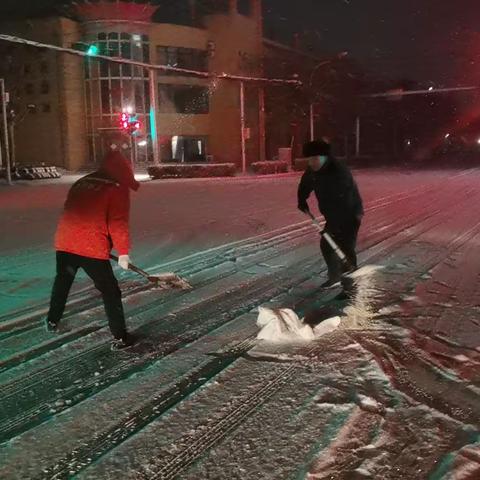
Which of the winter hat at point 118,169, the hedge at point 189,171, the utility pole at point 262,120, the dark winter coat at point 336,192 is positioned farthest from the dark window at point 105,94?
the winter hat at point 118,169

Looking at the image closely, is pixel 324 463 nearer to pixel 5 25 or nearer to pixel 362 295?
pixel 362 295

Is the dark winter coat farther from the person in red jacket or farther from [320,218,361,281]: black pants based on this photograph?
the person in red jacket

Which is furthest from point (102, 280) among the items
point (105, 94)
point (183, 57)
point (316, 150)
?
point (183, 57)

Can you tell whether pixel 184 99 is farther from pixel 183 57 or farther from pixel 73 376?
pixel 73 376

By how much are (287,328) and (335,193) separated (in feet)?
6.79

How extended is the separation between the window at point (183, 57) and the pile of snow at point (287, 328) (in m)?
46.5

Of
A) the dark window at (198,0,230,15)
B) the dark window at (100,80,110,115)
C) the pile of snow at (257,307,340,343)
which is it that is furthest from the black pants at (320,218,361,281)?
the dark window at (198,0,230,15)

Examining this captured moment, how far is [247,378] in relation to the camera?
4.61m

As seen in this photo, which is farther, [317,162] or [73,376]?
Answer: [317,162]

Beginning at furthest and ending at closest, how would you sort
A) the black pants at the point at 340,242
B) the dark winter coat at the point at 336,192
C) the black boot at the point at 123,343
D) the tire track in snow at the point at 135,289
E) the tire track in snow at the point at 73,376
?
the black pants at the point at 340,242
the dark winter coat at the point at 336,192
the tire track in snow at the point at 135,289
the black boot at the point at 123,343
the tire track in snow at the point at 73,376

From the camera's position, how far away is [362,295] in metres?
7.07

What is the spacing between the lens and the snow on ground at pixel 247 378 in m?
3.41

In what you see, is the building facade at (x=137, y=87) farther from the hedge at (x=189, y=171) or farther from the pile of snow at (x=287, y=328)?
the pile of snow at (x=287, y=328)

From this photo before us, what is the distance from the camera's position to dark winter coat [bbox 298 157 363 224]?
711 centimetres
